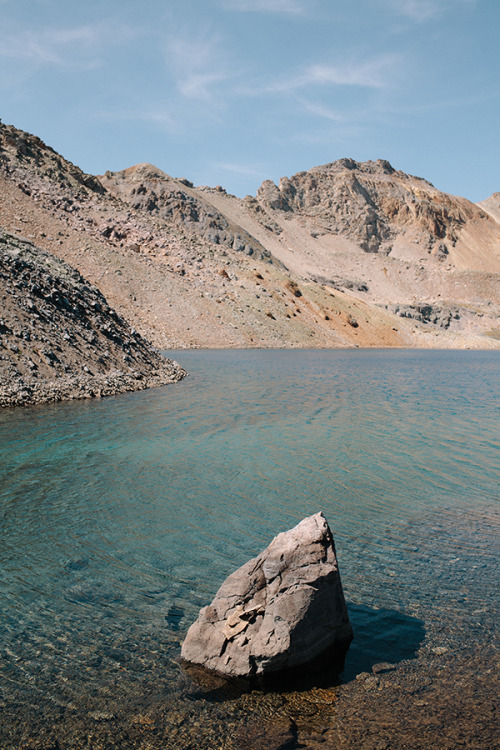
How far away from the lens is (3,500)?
32.1 feet

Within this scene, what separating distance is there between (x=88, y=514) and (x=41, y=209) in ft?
220

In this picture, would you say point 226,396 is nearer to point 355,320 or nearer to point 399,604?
point 399,604

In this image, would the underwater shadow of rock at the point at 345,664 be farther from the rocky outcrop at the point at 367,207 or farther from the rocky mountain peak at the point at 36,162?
the rocky outcrop at the point at 367,207

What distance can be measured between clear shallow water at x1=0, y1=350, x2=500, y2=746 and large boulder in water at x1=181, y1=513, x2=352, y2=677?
0.37m

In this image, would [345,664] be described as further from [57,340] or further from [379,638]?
[57,340]

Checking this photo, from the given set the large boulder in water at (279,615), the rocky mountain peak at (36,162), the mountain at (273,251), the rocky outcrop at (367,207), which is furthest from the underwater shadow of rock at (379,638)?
the rocky outcrop at (367,207)

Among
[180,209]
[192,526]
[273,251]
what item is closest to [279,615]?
[192,526]

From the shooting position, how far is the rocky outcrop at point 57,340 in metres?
20.0

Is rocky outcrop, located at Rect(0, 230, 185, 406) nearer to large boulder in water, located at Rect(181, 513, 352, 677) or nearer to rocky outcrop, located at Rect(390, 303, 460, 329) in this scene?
large boulder in water, located at Rect(181, 513, 352, 677)

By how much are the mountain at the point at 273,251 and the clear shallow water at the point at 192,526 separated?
4409cm

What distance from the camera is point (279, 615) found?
5141 millimetres

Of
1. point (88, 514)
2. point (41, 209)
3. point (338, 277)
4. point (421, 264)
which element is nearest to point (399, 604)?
point (88, 514)

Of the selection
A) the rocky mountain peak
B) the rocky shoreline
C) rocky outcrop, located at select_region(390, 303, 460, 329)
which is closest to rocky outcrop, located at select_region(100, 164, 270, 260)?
the rocky mountain peak

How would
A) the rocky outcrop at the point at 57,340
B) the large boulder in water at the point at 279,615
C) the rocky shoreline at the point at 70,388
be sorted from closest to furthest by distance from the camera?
the large boulder in water at the point at 279,615
the rocky shoreline at the point at 70,388
the rocky outcrop at the point at 57,340
